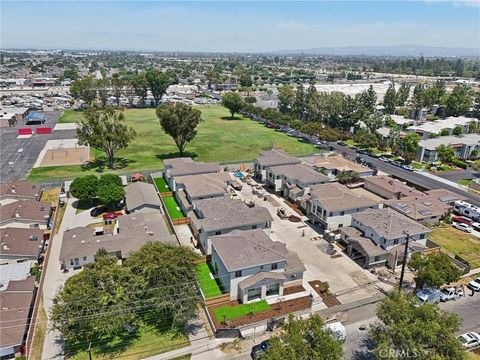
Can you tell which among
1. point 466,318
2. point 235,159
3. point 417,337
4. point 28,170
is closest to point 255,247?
→ point 417,337

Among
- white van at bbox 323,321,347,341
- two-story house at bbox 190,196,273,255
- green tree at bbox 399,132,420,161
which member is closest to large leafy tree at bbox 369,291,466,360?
white van at bbox 323,321,347,341

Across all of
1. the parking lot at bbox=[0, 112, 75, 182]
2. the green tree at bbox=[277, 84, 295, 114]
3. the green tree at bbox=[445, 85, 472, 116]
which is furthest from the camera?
the green tree at bbox=[277, 84, 295, 114]

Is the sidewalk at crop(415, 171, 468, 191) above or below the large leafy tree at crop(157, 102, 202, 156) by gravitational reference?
below

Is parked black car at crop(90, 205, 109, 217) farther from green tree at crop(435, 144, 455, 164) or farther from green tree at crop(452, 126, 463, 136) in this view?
green tree at crop(452, 126, 463, 136)

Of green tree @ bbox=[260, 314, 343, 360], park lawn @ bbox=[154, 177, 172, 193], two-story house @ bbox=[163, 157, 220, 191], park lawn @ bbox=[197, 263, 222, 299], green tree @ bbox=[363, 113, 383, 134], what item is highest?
green tree @ bbox=[363, 113, 383, 134]

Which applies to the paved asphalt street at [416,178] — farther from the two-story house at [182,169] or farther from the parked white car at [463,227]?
the two-story house at [182,169]

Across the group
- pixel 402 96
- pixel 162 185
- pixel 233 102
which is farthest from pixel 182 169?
pixel 402 96
